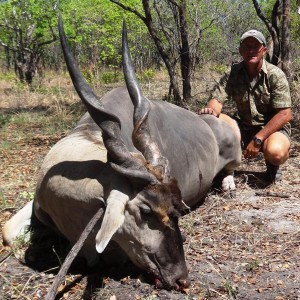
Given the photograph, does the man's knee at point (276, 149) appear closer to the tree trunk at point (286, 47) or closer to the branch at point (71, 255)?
the tree trunk at point (286, 47)

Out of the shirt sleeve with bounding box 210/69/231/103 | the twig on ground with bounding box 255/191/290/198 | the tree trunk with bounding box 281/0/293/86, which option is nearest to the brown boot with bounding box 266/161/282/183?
the twig on ground with bounding box 255/191/290/198

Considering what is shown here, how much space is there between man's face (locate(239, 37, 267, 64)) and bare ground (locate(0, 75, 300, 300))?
1.32 meters

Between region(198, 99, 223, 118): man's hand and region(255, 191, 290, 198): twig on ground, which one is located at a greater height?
region(198, 99, 223, 118): man's hand

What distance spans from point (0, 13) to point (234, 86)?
1892cm

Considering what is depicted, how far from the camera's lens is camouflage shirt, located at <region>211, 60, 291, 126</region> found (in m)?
5.28

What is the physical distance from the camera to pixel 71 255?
2748 millimetres

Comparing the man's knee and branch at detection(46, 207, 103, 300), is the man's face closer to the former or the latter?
the man's knee

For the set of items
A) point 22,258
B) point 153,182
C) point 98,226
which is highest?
point 153,182

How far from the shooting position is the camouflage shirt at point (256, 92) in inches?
208

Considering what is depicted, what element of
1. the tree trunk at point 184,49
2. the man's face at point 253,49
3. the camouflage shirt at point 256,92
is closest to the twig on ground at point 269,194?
the camouflage shirt at point 256,92

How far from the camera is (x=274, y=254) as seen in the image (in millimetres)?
3693

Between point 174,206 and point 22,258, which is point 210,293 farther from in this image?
point 22,258

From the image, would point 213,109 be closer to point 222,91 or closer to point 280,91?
point 222,91

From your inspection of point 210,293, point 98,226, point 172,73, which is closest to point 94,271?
point 98,226
